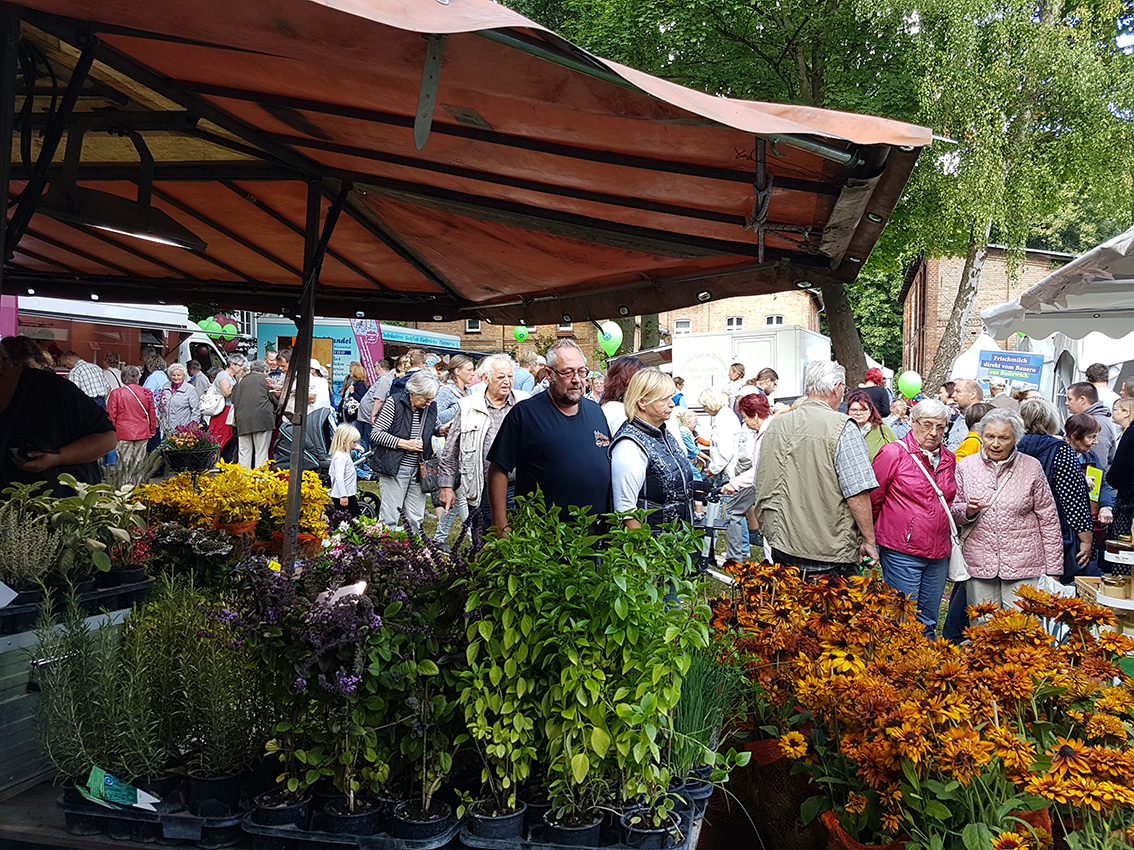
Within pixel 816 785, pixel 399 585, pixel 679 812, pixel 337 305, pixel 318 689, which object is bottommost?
pixel 816 785

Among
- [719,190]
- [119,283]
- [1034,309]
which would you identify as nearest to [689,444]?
[1034,309]

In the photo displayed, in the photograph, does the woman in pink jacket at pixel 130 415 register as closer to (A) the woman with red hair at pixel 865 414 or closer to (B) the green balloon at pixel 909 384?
(A) the woman with red hair at pixel 865 414

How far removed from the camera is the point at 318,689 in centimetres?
230

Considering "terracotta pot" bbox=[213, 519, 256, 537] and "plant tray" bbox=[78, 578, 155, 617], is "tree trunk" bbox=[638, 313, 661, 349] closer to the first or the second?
"terracotta pot" bbox=[213, 519, 256, 537]

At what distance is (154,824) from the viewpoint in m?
2.39

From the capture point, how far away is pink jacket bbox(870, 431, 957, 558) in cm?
542

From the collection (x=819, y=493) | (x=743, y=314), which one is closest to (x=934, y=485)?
(x=819, y=493)

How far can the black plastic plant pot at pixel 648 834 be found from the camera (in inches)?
90.7

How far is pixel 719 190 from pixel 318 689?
2.20 meters

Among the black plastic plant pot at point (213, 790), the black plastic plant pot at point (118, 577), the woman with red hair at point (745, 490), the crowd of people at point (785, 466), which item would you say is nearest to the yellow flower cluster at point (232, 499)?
the crowd of people at point (785, 466)

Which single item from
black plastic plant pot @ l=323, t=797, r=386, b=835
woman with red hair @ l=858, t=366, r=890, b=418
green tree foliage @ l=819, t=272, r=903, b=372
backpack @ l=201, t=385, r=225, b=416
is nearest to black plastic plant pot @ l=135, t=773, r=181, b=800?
black plastic plant pot @ l=323, t=797, r=386, b=835

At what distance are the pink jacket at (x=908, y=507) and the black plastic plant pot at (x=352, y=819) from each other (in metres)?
3.98

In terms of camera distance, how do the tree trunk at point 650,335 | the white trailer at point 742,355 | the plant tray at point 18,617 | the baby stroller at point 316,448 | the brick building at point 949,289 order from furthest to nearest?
the brick building at point 949,289 → the tree trunk at point 650,335 → the white trailer at point 742,355 → the baby stroller at point 316,448 → the plant tray at point 18,617

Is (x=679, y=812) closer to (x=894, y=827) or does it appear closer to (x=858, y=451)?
(x=894, y=827)
